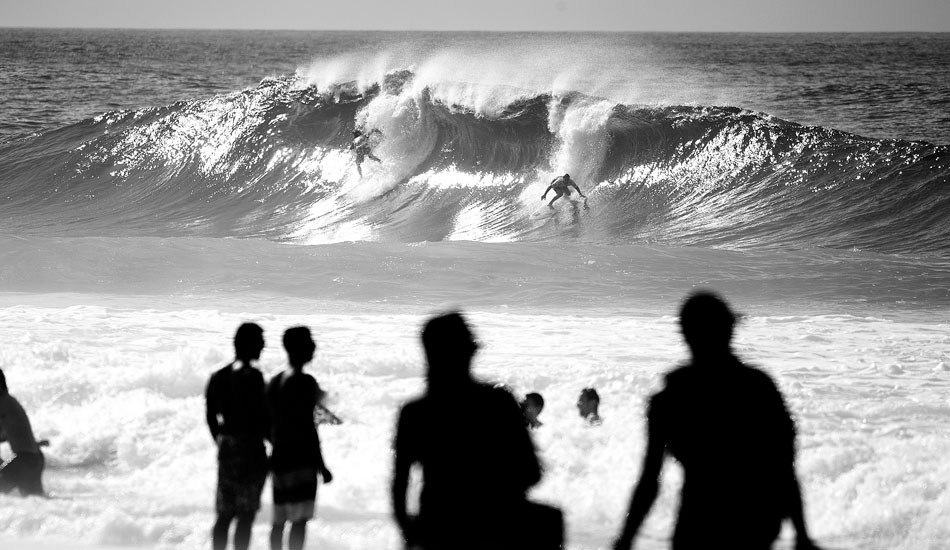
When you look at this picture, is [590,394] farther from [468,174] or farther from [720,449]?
[468,174]

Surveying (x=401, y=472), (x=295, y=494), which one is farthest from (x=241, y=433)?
(x=401, y=472)

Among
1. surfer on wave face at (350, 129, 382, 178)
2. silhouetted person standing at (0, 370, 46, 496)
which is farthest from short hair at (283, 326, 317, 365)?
surfer on wave face at (350, 129, 382, 178)

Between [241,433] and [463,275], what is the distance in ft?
28.4

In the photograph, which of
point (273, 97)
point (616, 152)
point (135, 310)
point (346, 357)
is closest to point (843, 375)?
point (346, 357)

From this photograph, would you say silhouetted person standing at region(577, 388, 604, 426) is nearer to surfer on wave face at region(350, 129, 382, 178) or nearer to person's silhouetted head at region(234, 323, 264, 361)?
person's silhouetted head at region(234, 323, 264, 361)

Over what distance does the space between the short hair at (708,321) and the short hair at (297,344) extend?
60.0 inches

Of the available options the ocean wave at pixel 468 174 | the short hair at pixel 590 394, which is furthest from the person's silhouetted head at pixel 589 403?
the ocean wave at pixel 468 174

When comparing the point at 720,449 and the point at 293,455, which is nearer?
the point at 720,449

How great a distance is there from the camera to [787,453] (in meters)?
2.41

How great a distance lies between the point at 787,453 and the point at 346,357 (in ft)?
17.4

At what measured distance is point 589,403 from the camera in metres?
5.88

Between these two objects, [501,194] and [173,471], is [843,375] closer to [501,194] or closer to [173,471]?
[173,471]

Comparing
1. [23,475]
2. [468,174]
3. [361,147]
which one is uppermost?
[361,147]

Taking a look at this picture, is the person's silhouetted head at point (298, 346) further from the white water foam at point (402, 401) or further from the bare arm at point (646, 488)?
the bare arm at point (646, 488)
